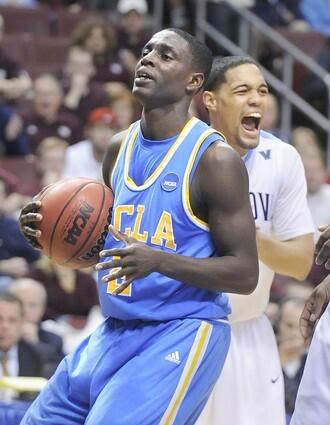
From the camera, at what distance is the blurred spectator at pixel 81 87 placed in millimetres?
10742

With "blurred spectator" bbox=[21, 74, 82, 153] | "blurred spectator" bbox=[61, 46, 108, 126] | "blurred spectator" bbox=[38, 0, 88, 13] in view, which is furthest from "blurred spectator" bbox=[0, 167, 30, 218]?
"blurred spectator" bbox=[38, 0, 88, 13]

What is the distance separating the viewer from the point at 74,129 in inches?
414

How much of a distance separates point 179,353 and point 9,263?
14.4 feet

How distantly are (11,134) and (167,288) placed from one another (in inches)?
229

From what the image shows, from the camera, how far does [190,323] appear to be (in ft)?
14.9

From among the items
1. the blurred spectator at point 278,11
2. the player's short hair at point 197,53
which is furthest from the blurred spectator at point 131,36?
Result: the player's short hair at point 197,53

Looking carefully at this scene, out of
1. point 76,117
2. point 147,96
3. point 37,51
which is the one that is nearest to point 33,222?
point 147,96

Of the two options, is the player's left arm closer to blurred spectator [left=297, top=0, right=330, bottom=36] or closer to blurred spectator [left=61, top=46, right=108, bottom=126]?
blurred spectator [left=61, top=46, right=108, bottom=126]

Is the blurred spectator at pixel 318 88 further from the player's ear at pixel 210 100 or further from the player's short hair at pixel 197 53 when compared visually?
the player's short hair at pixel 197 53

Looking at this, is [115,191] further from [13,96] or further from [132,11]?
[132,11]

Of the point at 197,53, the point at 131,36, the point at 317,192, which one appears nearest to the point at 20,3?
the point at 131,36

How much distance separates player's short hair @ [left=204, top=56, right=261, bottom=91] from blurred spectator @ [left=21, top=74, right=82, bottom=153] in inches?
193

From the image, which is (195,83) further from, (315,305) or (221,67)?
(315,305)

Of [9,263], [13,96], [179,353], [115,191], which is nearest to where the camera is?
[179,353]
